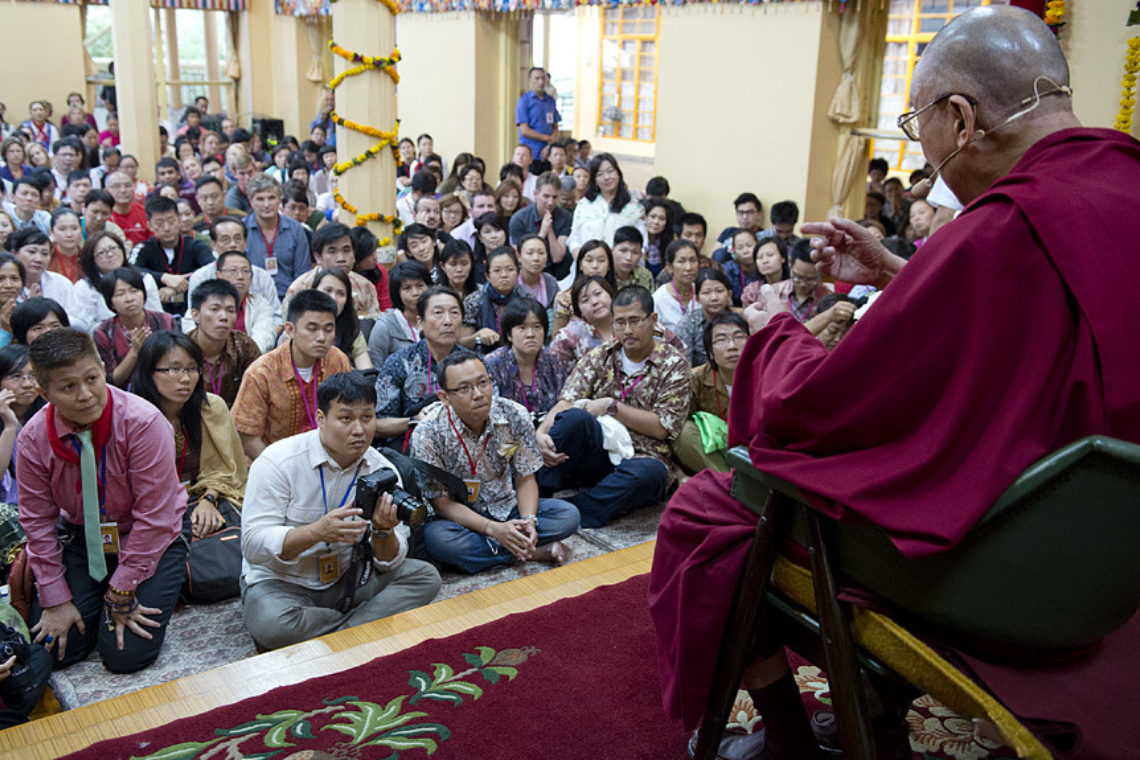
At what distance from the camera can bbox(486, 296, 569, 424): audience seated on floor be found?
4109 millimetres

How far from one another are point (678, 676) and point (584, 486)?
7.90 ft

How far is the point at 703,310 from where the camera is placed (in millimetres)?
4973

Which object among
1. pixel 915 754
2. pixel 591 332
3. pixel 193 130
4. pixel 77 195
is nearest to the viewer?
pixel 915 754

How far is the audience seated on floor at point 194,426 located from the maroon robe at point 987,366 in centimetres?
243

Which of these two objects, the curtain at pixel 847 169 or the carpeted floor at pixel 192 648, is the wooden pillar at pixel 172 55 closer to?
Result: the curtain at pixel 847 169

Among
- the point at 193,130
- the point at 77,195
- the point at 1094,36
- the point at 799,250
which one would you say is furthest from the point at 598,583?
the point at 193,130

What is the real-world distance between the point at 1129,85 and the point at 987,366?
4.29 meters

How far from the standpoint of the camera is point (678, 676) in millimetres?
1644

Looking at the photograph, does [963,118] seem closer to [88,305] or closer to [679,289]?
[679,289]

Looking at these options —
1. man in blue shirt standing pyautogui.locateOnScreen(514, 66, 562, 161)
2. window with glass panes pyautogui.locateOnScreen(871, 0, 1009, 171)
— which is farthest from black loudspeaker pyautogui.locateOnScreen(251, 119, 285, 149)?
window with glass panes pyautogui.locateOnScreen(871, 0, 1009, 171)

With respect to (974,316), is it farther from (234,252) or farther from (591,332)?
(234,252)

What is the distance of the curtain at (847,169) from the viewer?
7066 mm

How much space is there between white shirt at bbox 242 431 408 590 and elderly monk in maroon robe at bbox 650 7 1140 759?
1706 mm

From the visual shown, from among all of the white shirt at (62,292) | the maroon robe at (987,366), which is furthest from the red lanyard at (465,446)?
the white shirt at (62,292)
